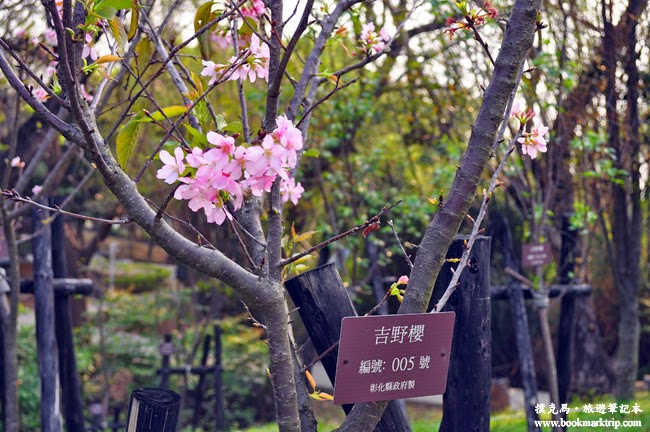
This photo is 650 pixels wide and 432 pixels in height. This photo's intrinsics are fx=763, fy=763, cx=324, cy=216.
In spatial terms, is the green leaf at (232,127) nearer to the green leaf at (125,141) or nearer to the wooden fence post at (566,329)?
the green leaf at (125,141)

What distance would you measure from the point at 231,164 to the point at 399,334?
586mm

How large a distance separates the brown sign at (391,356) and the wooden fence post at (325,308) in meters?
0.33

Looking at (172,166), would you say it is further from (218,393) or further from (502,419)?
(218,393)

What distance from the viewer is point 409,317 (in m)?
1.78

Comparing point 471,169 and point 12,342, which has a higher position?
point 471,169

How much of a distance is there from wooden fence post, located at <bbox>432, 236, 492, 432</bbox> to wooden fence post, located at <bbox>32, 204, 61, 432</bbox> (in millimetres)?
1870

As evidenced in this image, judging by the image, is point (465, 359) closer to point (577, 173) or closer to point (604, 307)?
point (577, 173)

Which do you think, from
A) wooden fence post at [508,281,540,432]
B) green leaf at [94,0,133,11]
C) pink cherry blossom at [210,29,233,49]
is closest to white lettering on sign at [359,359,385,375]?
green leaf at [94,0,133,11]

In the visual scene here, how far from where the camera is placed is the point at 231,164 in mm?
1518

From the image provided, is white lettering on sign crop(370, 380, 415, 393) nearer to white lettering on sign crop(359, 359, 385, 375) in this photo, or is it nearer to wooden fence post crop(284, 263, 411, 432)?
white lettering on sign crop(359, 359, 385, 375)

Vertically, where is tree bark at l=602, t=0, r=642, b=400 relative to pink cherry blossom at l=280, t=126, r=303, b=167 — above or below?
above

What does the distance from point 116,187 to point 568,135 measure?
13.4ft

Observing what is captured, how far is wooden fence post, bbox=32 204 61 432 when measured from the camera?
338 centimetres

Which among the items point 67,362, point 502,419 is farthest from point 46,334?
point 502,419
